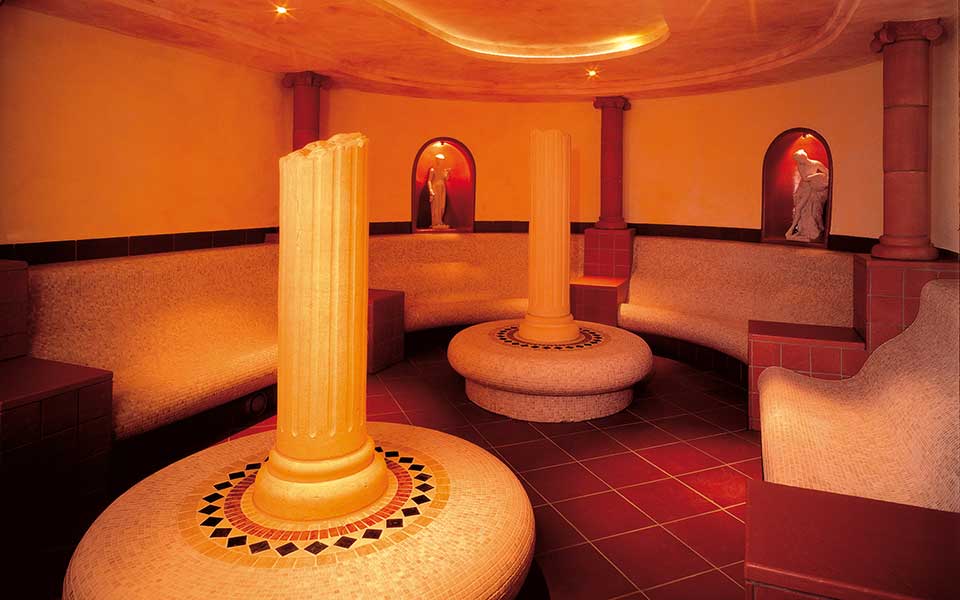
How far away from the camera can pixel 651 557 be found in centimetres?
307

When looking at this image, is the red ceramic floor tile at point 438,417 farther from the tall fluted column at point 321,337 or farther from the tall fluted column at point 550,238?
the tall fluted column at point 321,337

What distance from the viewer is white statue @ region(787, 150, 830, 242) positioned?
6594mm

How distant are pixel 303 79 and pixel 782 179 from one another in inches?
195

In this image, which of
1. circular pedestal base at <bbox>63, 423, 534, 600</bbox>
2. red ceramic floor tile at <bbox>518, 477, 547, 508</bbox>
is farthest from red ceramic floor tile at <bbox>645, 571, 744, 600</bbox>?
red ceramic floor tile at <bbox>518, 477, 547, 508</bbox>

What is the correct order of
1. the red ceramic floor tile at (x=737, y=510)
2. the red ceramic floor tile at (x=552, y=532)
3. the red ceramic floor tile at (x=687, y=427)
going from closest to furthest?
1. the red ceramic floor tile at (x=552, y=532)
2. the red ceramic floor tile at (x=737, y=510)
3. the red ceramic floor tile at (x=687, y=427)

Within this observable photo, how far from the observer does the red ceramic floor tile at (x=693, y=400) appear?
17.4ft

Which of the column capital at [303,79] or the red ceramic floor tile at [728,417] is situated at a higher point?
the column capital at [303,79]

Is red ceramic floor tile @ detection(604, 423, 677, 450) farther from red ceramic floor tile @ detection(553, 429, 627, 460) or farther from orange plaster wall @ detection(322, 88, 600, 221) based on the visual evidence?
orange plaster wall @ detection(322, 88, 600, 221)

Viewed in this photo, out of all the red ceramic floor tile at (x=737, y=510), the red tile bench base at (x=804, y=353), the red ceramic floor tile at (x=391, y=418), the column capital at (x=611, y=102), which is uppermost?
the column capital at (x=611, y=102)

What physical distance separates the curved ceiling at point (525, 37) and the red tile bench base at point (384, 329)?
2228 millimetres

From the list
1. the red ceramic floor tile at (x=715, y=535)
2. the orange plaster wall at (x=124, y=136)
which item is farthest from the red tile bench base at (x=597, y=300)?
the red ceramic floor tile at (x=715, y=535)

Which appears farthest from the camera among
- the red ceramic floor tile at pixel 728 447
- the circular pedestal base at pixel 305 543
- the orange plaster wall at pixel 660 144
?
the orange plaster wall at pixel 660 144

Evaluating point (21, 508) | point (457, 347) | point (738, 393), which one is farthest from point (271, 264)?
point (738, 393)

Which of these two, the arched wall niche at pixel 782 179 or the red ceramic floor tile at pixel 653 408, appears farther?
the arched wall niche at pixel 782 179
